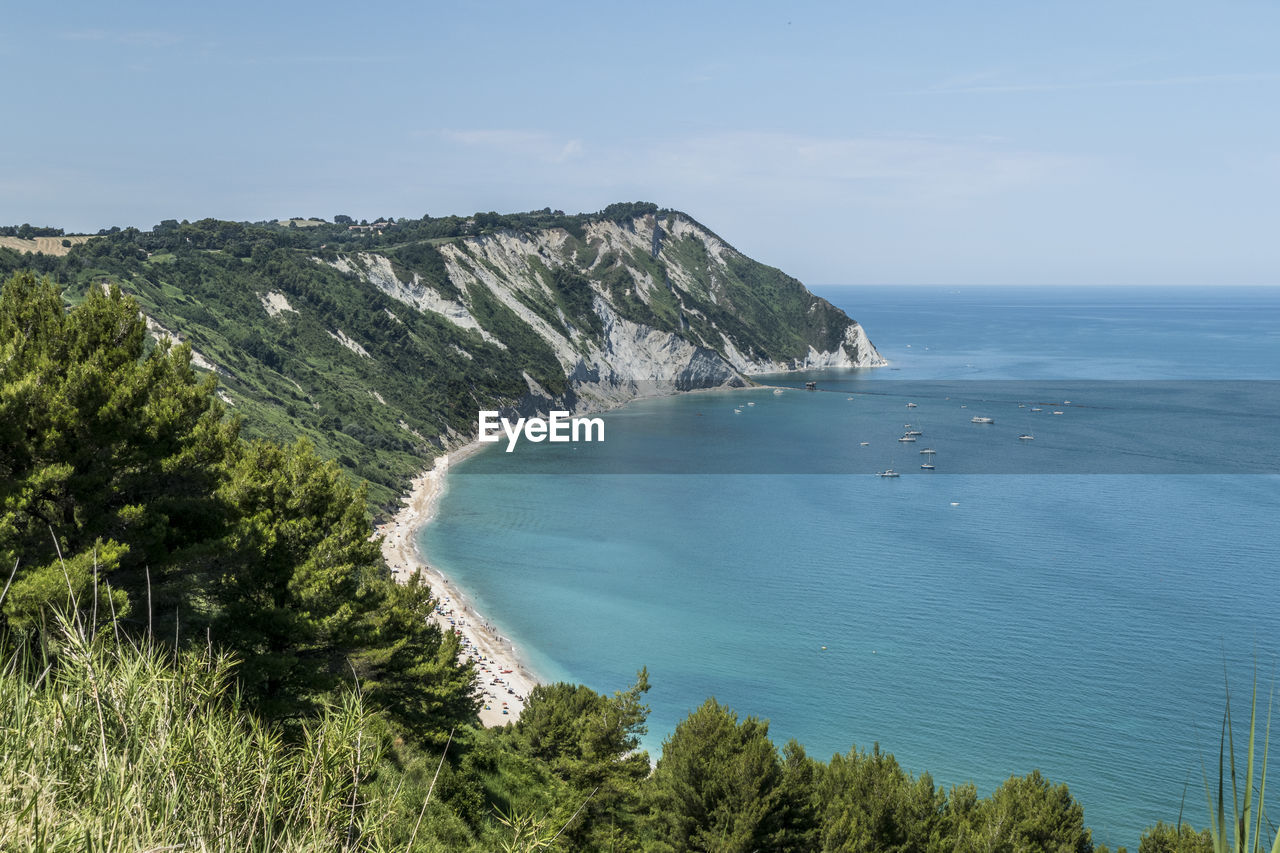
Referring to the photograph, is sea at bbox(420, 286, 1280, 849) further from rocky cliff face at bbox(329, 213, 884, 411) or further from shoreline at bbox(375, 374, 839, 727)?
rocky cliff face at bbox(329, 213, 884, 411)

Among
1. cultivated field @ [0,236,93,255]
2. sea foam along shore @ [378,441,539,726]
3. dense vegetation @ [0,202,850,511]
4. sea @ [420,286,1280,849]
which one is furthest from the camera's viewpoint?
cultivated field @ [0,236,93,255]

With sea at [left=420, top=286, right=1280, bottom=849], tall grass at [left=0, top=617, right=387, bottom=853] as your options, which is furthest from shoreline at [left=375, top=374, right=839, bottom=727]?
tall grass at [left=0, top=617, right=387, bottom=853]

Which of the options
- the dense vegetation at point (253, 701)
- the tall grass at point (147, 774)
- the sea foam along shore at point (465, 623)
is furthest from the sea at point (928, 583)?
the tall grass at point (147, 774)

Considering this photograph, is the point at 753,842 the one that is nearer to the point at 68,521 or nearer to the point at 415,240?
the point at 68,521

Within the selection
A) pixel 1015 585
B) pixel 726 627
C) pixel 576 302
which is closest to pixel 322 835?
pixel 726 627

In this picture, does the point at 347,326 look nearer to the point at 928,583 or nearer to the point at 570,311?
the point at 570,311

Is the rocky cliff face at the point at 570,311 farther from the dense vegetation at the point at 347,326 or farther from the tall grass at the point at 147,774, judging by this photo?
the tall grass at the point at 147,774
